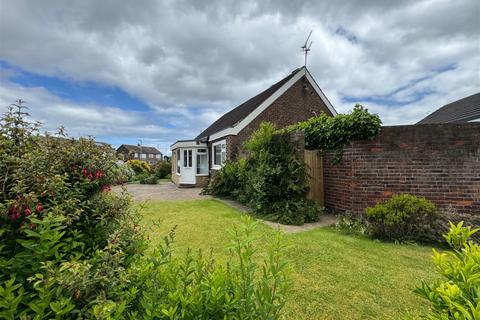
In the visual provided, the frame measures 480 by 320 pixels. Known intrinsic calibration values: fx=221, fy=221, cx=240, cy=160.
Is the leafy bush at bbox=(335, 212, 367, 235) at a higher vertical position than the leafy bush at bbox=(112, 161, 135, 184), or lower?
lower

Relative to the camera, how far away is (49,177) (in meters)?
1.48

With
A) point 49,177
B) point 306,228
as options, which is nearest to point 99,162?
point 49,177

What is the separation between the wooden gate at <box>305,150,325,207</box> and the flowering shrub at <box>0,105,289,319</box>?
652 cm

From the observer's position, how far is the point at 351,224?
6.08 metres

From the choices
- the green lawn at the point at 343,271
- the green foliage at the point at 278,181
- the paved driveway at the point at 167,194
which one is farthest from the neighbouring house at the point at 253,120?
the green lawn at the point at 343,271

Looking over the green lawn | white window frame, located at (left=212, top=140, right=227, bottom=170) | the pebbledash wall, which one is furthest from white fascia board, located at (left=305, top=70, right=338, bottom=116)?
the green lawn

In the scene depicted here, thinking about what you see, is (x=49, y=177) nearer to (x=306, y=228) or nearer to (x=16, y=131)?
(x=16, y=131)

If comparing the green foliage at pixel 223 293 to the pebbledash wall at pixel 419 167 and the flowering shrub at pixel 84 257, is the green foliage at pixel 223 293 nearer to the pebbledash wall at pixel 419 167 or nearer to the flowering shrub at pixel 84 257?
the flowering shrub at pixel 84 257

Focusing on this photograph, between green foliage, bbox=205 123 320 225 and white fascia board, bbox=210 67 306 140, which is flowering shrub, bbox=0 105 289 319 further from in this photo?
white fascia board, bbox=210 67 306 140

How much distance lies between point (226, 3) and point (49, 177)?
8.34 m

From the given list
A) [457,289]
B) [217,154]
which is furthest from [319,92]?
[457,289]

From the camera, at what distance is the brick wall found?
46.7ft

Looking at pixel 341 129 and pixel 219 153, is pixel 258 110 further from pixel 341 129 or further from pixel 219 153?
pixel 341 129

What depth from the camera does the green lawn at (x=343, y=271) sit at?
2.66m
